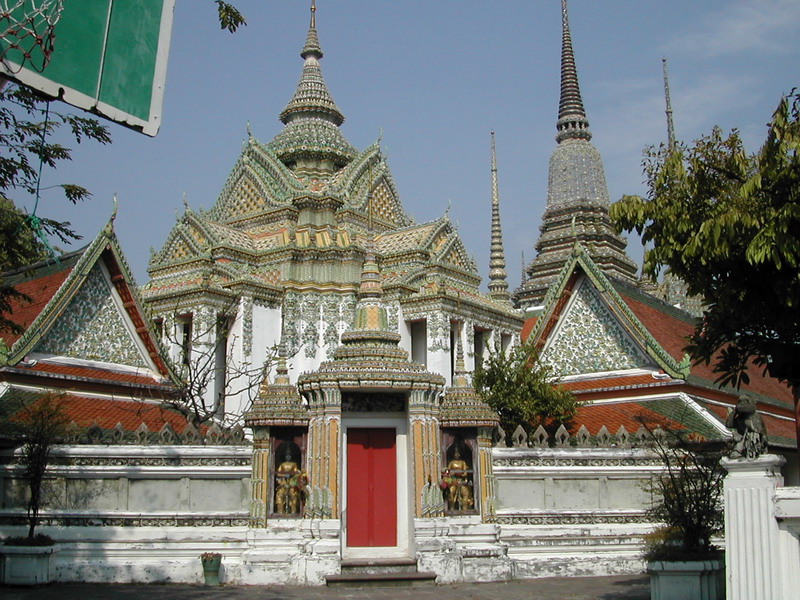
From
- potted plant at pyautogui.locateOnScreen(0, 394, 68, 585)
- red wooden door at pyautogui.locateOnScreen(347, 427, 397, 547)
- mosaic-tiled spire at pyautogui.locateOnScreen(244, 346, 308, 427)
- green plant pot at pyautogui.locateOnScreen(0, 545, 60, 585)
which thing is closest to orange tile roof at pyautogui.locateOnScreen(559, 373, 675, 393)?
red wooden door at pyautogui.locateOnScreen(347, 427, 397, 547)

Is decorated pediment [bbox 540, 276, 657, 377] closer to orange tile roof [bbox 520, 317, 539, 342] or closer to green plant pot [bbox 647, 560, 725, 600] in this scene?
orange tile roof [bbox 520, 317, 539, 342]

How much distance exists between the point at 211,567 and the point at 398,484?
10.1ft

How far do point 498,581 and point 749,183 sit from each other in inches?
298

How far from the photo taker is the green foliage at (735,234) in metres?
8.00

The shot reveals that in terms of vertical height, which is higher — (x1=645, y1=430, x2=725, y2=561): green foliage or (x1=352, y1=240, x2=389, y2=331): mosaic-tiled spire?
(x1=352, y1=240, x2=389, y2=331): mosaic-tiled spire

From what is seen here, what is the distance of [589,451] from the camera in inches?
600

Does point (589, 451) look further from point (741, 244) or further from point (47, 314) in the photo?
point (47, 314)

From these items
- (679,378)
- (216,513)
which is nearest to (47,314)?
(216,513)

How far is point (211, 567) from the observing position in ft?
41.4

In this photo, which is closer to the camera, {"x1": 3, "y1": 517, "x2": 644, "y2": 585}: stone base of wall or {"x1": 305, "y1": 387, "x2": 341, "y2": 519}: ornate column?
{"x1": 3, "y1": 517, "x2": 644, "y2": 585}: stone base of wall

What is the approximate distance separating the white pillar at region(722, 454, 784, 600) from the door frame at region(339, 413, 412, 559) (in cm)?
644

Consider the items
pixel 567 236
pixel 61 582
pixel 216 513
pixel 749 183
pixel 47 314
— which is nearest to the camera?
pixel 749 183

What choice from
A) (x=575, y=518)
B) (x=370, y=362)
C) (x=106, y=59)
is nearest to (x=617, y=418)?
(x=575, y=518)

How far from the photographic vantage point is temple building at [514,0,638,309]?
33062mm
